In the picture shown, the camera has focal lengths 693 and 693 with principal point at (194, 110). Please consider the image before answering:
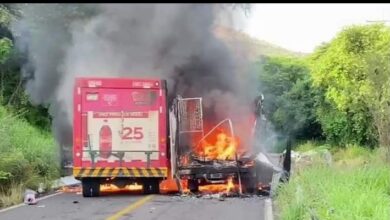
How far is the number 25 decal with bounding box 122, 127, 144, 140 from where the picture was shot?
15.9m

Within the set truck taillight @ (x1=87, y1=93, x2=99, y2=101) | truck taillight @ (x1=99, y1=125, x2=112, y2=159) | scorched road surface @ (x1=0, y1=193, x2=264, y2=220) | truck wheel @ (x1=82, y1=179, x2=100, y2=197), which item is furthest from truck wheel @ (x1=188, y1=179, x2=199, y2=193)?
truck taillight @ (x1=87, y1=93, x2=99, y2=101)

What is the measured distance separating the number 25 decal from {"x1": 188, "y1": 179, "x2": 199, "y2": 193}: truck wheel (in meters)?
1.59

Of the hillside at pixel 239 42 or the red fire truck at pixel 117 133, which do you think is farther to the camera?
the hillside at pixel 239 42

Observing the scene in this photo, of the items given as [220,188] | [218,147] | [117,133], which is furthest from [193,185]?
[117,133]

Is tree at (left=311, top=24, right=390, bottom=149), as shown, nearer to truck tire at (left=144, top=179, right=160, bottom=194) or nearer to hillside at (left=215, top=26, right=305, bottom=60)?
hillside at (left=215, top=26, right=305, bottom=60)

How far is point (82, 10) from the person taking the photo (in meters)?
19.8

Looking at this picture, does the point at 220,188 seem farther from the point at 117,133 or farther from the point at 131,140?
the point at 117,133

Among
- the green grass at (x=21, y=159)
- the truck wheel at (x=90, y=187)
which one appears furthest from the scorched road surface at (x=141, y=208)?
the green grass at (x=21, y=159)

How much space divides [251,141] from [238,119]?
4.00 ft

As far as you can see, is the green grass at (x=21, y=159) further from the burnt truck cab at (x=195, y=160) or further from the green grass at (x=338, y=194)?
the green grass at (x=338, y=194)

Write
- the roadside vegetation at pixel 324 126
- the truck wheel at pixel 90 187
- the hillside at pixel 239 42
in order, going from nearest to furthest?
the roadside vegetation at pixel 324 126
the truck wheel at pixel 90 187
the hillside at pixel 239 42

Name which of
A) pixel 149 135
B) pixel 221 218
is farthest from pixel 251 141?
pixel 221 218

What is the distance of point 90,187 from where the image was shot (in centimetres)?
1609

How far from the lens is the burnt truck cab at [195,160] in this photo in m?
16.0
